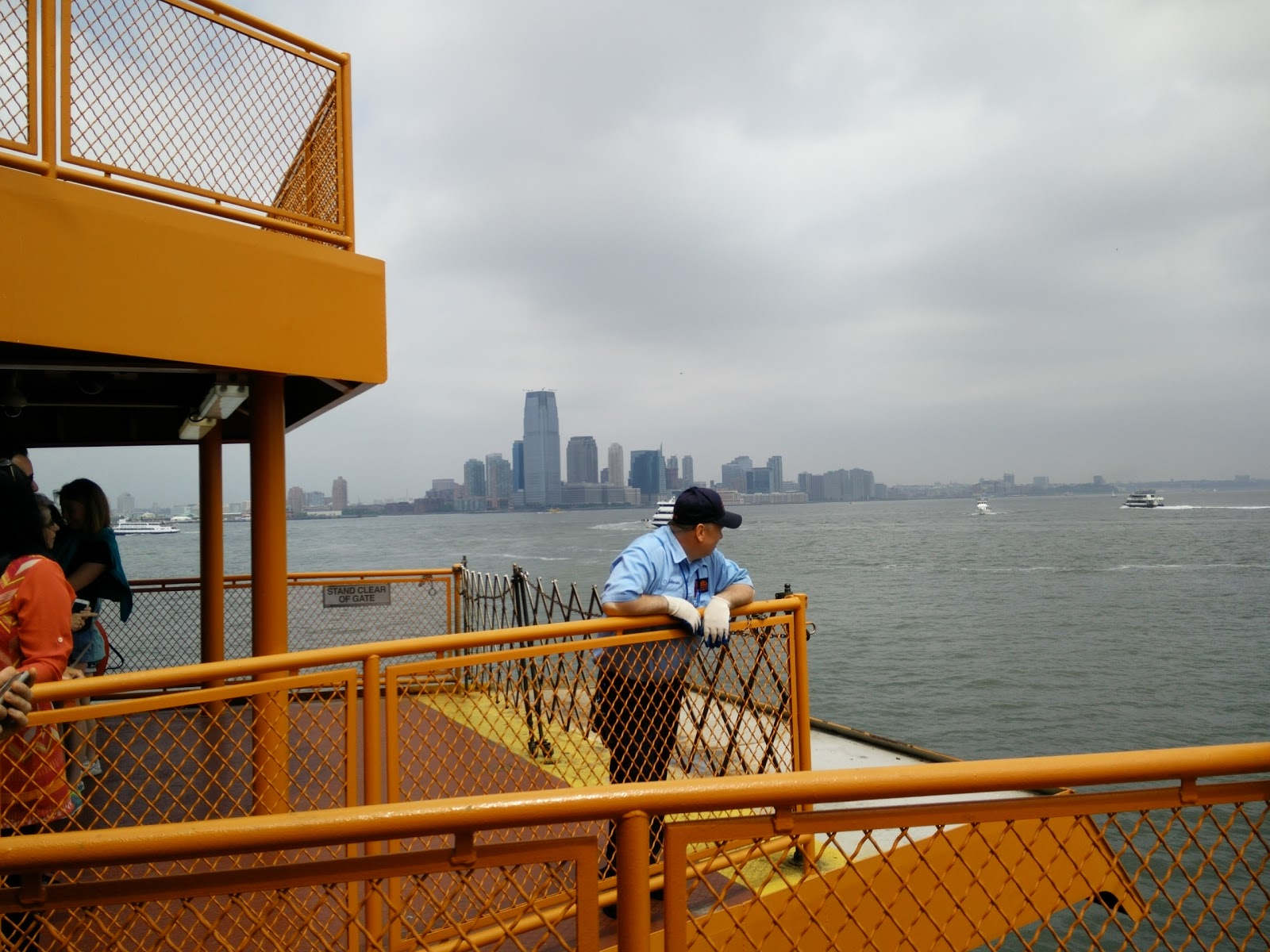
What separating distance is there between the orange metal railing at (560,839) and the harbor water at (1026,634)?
646 cm

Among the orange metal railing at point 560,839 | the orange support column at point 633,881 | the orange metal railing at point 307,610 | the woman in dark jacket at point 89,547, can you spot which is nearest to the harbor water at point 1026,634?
the orange metal railing at point 307,610

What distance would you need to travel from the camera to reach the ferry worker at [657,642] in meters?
4.10

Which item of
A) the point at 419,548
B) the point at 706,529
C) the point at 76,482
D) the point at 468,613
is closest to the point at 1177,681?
the point at 468,613

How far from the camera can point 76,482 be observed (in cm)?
545

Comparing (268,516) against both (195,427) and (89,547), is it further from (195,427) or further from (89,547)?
(195,427)

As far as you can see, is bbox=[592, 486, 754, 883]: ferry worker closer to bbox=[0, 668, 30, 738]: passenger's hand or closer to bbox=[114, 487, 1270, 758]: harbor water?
bbox=[0, 668, 30, 738]: passenger's hand

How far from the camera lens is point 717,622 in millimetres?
4070

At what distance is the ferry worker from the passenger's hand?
7.41ft

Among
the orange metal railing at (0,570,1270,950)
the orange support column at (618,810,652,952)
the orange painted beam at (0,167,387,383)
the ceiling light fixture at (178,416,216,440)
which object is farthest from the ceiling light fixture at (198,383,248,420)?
the orange support column at (618,810,652,952)

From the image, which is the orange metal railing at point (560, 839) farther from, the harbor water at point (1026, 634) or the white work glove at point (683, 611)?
the harbor water at point (1026, 634)

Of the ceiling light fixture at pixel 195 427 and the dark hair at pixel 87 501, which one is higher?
the ceiling light fixture at pixel 195 427

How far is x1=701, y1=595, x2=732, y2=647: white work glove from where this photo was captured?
4074 millimetres

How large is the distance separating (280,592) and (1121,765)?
4.39 metres

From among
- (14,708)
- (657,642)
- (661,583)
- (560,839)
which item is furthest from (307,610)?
(560,839)
